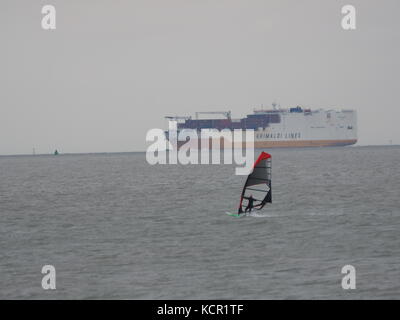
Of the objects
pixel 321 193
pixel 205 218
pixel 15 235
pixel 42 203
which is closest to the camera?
pixel 15 235

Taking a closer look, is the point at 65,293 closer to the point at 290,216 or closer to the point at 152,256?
the point at 152,256

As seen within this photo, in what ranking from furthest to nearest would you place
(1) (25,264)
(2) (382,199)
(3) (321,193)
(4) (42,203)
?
(3) (321,193) → (4) (42,203) → (2) (382,199) → (1) (25,264)

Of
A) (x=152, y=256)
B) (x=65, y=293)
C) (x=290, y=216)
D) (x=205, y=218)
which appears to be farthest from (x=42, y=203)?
(x=65, y=293)

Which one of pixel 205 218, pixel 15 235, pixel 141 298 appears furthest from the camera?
pixel 205 218

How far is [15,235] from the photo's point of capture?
32094mm

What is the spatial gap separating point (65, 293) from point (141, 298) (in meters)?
2.37

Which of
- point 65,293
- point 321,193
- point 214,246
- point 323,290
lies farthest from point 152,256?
point 321,193

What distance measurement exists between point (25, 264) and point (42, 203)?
27.6 metres

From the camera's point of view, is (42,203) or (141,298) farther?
(42,203)

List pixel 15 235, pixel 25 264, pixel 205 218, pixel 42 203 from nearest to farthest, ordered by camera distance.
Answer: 1. pixel 25 264
2. pixel 15 235
3. pixel 205 218
4. pixel 42 203

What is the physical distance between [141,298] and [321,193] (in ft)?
127

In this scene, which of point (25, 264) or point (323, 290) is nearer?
point (323, 290)

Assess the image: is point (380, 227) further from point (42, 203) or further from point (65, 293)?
point (42, 203)

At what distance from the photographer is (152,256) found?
25172 mm
